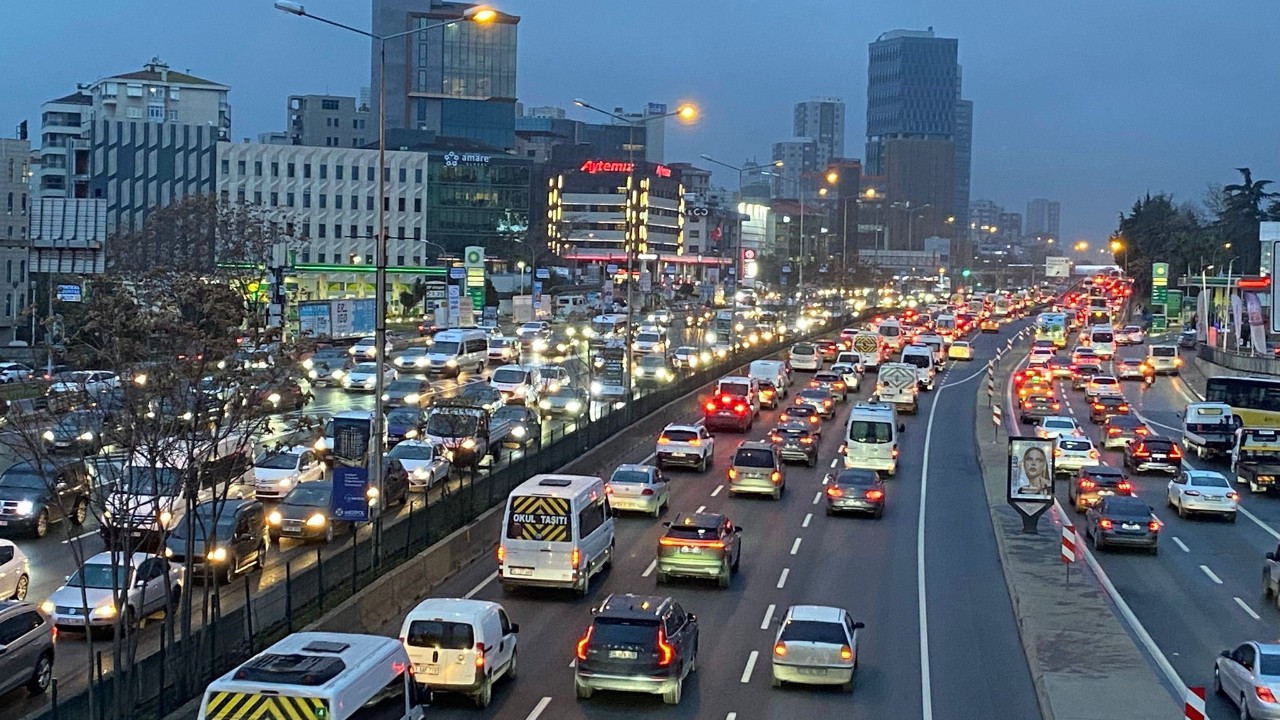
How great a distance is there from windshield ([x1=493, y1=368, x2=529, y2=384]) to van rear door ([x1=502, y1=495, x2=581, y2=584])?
32917 mm

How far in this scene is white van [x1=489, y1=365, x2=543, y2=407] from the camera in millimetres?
60812

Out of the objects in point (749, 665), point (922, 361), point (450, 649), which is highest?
point (922, 361)

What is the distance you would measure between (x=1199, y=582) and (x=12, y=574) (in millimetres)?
24413

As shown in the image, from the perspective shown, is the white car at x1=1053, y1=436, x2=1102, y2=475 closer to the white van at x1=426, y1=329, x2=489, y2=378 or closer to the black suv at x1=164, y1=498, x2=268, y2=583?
the black suv at x1=164, y1=498, x2=268, y2=583

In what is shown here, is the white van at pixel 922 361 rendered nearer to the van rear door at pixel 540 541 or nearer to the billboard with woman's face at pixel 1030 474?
the billboard with woman's face at pixel 1030 474

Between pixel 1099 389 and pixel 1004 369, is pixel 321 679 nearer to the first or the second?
pixel 1099 389

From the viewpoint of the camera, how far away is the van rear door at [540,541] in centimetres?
2838

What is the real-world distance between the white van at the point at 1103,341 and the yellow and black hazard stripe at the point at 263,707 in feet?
283

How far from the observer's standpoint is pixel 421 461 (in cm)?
4053

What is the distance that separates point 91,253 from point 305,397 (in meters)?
58.9

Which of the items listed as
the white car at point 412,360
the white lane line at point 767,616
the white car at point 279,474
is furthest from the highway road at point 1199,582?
the white car at point 412,360

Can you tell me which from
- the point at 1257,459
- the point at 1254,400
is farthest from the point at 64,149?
the point at 1257,459

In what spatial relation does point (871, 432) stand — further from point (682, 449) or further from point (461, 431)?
point (461, 431)

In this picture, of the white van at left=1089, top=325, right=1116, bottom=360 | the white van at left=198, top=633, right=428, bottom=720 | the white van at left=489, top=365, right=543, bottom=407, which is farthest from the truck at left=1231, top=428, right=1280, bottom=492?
the white van at left=1089, top=325, right=1116, bottom=360
